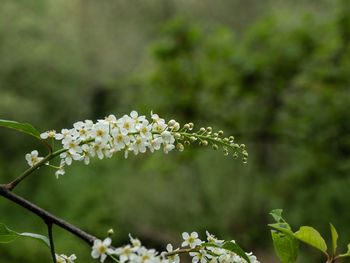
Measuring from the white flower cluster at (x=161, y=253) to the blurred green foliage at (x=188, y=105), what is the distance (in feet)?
10.5

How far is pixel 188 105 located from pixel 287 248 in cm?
340

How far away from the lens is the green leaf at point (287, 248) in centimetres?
80

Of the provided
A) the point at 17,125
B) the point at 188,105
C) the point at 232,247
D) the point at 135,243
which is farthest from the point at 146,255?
the point at 188,105

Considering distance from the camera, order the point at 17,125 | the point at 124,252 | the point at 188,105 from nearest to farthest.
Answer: the point at 124,252, the point at 17,125, the point at 188,105

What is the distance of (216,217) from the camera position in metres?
5.73

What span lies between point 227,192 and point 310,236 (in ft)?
18.0

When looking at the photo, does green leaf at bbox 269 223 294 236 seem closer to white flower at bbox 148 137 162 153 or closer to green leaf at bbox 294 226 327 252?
green leaf at bbox 294 226 327 252

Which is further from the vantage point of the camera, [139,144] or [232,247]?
[139,144]

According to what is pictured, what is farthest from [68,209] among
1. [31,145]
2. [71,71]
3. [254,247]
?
[254,247]

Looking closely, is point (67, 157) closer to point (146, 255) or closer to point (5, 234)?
point (5, 234)

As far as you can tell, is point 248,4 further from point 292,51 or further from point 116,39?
point 116,39

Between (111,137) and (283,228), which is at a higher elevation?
(111,137)

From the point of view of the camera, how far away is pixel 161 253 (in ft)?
2.28

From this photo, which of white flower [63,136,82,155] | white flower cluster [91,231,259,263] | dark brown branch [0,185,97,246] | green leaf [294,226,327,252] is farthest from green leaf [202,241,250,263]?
white flower [63,136,82,155]
